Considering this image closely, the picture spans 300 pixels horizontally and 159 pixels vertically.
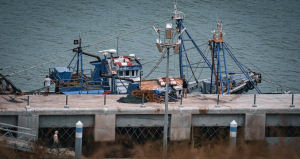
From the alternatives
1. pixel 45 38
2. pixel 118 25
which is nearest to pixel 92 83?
pixel 45 38

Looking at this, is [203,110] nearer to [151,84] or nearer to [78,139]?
[151,84]

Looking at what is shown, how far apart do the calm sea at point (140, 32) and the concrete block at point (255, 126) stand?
21.7 meters

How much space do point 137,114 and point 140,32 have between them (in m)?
39.4

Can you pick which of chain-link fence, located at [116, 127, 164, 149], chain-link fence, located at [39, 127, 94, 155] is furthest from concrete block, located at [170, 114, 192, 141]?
chain-link fence, located at [39, 127, 94, 155]

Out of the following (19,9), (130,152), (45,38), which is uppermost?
(19,9)

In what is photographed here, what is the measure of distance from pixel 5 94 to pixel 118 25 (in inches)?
1498

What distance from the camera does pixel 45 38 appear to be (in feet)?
201

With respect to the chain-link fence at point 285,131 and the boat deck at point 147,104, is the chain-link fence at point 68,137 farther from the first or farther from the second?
the chain-link fence at point 285,131

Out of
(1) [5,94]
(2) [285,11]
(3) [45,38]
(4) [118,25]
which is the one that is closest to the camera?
(1) [5,94]

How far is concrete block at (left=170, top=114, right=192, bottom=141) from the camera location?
2800 centimetres

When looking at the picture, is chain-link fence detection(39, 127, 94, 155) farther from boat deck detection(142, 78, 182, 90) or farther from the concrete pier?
boat deck detection(142, 78, 182, 90)

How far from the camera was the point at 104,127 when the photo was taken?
27.3 m

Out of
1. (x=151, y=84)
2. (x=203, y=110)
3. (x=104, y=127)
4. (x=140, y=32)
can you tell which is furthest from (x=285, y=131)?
(x=140, y=32)

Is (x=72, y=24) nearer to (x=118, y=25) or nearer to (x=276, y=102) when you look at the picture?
(x=118, y=25)
